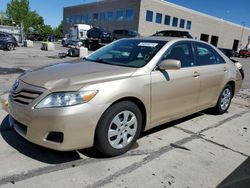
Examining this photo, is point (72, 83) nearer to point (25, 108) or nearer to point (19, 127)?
point (25, 108)

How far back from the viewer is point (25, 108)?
2.86 metres

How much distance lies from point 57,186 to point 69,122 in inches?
26.1

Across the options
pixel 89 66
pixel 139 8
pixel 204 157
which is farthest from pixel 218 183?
pixel 139 8

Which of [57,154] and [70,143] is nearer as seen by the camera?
[70,143]

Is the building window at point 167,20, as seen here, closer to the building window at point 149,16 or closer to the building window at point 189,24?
the building window at point 149,16

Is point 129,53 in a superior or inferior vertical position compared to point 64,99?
superior

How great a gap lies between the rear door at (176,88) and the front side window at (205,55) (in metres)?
0.23

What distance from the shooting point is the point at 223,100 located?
17.8 ft

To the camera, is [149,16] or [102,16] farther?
[102,16]

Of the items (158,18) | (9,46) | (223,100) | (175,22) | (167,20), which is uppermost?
(158,18)

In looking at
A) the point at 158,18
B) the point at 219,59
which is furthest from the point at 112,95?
the point at 158,18

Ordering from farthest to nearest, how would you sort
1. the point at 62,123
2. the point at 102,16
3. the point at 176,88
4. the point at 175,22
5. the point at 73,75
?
1. the point at 102,16
2. the point at 175,22
3. the point at 176,88
4. the point at 73,75
5. the point at 62,123

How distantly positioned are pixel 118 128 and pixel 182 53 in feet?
5.98

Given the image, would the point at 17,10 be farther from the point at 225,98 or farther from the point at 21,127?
the point at 21,127
